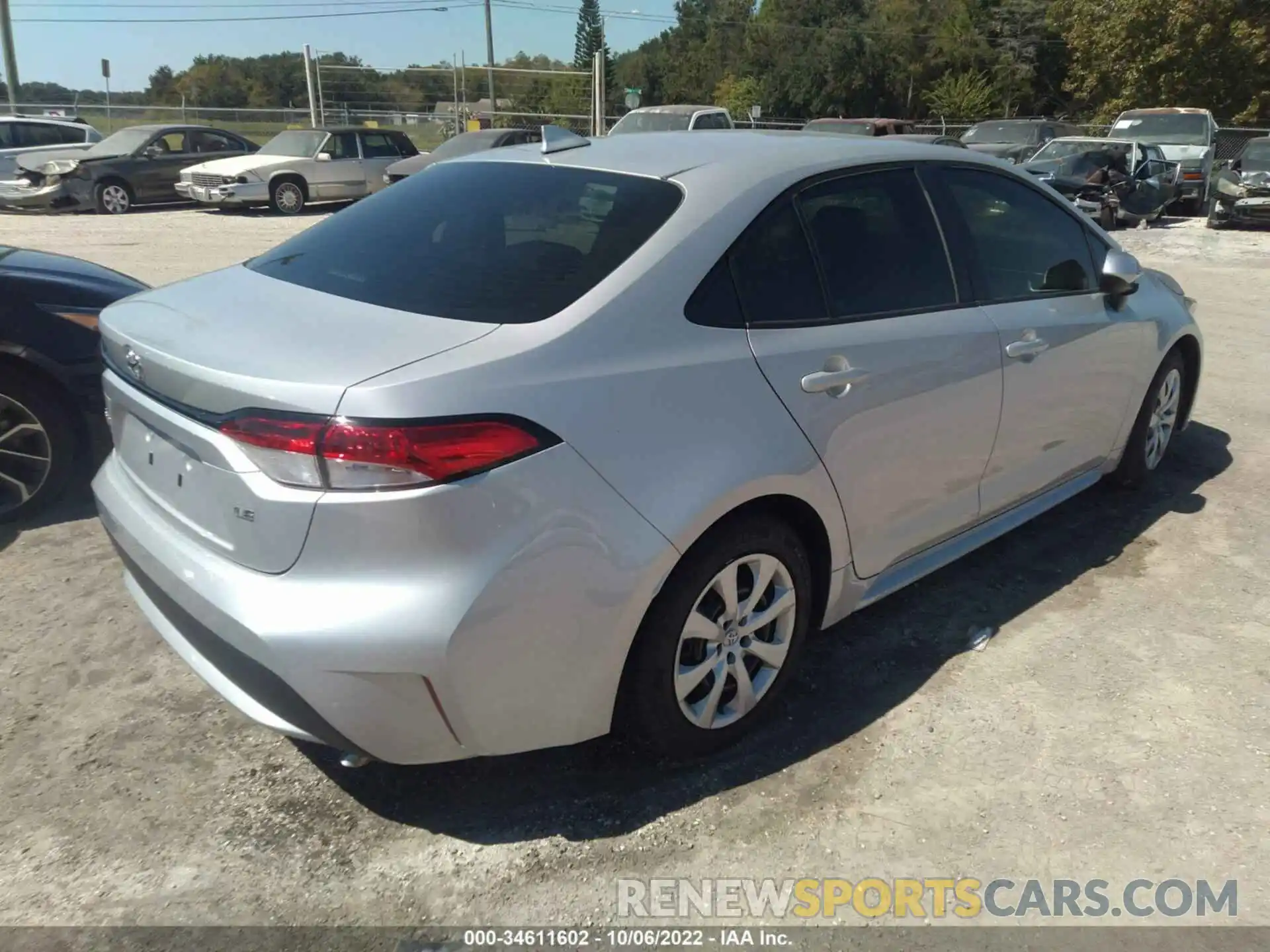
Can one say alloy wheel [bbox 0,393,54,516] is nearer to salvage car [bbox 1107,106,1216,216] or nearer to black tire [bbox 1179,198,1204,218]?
salvage car [bbox 1107,106,1216,216]

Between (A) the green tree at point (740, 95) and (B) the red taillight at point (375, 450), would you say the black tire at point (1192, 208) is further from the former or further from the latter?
(A) the green tree at point (740, 95)

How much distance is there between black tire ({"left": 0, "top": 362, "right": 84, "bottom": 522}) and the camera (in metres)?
→ 4.14

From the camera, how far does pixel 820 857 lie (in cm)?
255

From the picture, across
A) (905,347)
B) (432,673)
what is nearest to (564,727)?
(432,673)

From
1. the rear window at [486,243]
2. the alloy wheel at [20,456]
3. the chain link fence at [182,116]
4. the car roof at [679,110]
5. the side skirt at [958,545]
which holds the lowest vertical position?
the side skirt at [958,545]

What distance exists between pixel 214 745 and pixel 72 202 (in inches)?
690

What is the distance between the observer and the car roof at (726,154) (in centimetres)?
296

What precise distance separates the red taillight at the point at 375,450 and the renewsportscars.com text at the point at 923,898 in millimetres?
1143

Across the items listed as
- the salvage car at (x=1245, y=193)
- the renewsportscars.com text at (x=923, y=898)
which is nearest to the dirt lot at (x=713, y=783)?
the renewsportscars.com text at (x=923, y=898)

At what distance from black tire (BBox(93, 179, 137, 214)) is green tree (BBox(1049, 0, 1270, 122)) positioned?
31111mm

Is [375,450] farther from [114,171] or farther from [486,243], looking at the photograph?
[114,171]

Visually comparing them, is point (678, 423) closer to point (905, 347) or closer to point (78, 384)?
point (905, 347)

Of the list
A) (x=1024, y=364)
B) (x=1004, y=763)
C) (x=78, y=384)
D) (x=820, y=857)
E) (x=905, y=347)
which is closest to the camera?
(x=820, y=857)

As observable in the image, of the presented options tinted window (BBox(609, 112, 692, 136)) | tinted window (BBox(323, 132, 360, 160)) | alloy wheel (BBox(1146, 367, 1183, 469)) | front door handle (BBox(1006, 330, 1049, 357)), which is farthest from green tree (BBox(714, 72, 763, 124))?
front door handle (BBox(1006, 330, 1049, 357))
